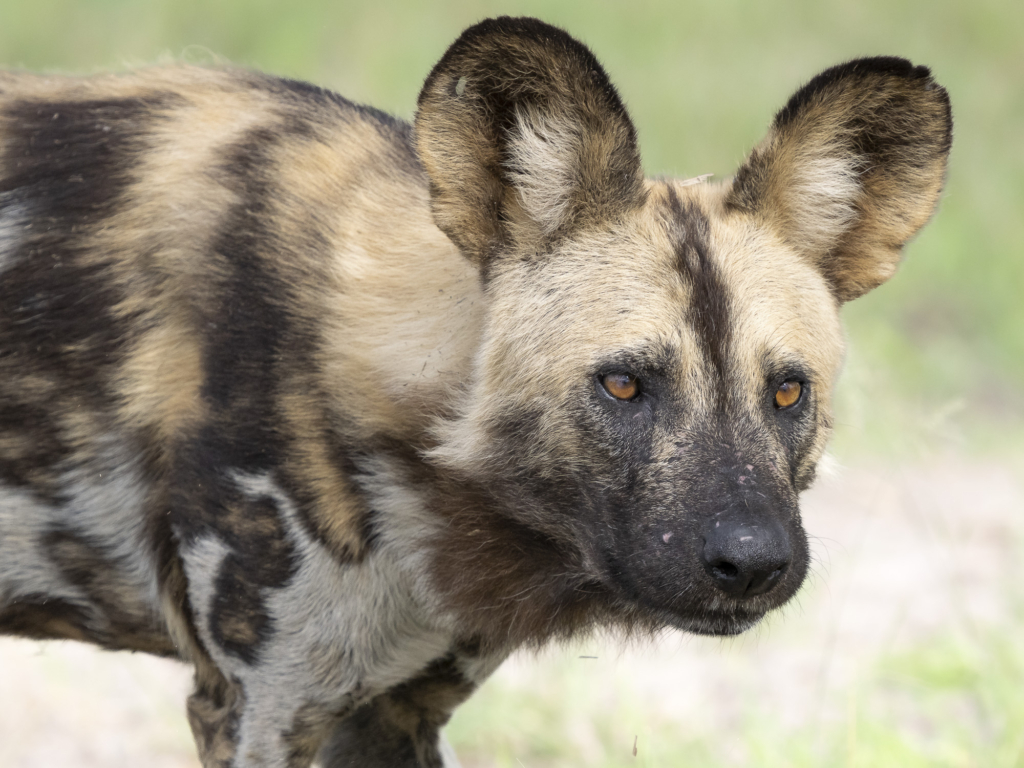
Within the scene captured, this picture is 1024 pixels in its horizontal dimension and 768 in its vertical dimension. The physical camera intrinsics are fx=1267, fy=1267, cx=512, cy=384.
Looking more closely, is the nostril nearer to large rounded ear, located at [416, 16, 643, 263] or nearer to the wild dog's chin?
the wild dog's chin

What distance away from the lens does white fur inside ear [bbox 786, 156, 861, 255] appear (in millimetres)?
2350

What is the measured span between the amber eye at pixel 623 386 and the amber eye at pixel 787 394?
0.26 m

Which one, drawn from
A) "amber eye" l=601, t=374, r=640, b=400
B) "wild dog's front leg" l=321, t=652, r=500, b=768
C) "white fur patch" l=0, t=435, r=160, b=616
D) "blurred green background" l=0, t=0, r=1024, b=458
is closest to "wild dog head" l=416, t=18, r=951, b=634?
"amber eye" l=601, t=374, r=640, b=400

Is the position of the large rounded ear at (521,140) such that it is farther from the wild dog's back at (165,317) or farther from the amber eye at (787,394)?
the amber eye at (787,394)

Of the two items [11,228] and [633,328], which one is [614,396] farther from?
[11,228]

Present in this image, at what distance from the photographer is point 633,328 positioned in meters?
2.11

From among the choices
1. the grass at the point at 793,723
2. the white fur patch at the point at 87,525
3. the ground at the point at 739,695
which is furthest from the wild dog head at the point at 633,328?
the grass at the point at 793,723

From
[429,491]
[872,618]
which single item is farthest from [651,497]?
[872,618]

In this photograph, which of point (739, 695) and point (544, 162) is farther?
point (739, 695)

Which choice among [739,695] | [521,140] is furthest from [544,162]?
[739,695]

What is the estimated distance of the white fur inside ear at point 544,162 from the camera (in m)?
2.15

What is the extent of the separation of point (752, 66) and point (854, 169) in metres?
6.13

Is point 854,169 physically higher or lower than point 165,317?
higher

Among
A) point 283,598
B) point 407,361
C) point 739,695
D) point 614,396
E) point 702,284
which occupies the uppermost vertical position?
point 702,284
